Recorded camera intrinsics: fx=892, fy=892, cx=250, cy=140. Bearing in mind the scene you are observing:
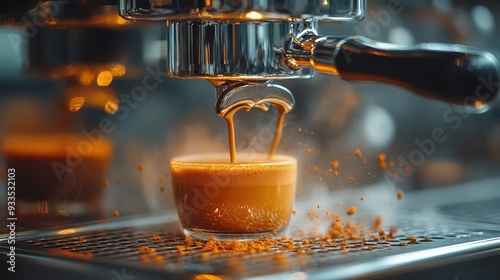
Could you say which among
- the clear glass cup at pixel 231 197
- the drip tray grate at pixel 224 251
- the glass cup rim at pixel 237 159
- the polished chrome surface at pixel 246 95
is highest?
the polished chrome surface at pixel 246 95

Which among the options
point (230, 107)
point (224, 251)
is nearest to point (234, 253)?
point (224, 251)

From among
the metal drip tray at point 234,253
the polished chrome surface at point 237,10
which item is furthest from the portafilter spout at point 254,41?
the metal drip tray at point 234,253

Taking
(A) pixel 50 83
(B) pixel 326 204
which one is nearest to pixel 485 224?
(B) pixel 326 204

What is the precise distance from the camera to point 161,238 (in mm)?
694

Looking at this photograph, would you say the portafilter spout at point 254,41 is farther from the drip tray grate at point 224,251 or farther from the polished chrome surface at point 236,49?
the drip tray grate at point 224,251

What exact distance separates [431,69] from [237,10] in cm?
15

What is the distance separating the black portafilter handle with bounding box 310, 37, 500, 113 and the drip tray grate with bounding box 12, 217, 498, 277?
0.42 feet

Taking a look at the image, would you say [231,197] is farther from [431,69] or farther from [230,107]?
[431,69]

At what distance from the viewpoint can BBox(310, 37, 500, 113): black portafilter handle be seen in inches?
19.7

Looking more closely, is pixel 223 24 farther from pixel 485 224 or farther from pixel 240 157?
pixel 485 224

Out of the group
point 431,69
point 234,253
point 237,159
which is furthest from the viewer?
point 237,159

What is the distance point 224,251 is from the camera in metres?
0.63

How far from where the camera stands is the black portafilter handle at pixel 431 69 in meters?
0.50

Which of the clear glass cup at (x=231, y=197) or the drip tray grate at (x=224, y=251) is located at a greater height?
the clear glass cup at (x=231, y=197)
